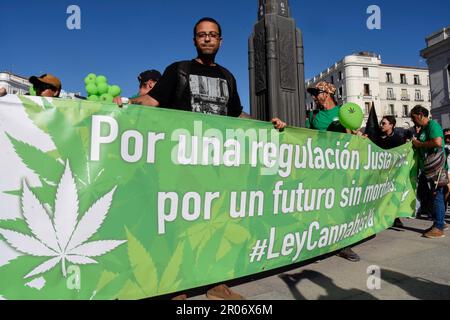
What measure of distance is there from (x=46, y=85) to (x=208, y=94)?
1.71m

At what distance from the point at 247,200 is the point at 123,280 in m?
0.98

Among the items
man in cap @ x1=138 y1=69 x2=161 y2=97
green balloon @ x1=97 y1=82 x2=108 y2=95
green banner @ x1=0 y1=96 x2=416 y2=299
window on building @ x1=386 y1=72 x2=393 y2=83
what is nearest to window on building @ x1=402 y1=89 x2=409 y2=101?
window on building @ x1=386 y1=72 x2=393 y2=83

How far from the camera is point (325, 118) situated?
3840 millimetres

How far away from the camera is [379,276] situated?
2797 millimetres

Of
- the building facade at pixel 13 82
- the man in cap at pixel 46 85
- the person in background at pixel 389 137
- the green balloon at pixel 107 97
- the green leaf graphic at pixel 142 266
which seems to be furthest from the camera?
the building facade at pixel 13 82

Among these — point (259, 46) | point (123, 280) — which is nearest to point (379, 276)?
point (123, 280)

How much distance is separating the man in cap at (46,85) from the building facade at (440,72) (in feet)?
112

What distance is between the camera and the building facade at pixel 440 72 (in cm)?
3080

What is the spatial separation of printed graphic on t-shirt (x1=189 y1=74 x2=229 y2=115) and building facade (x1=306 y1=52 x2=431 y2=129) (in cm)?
5484

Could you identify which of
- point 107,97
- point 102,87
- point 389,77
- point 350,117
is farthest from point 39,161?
point 389,77

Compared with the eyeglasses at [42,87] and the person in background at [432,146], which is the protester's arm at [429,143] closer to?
the person in background at [432,146]

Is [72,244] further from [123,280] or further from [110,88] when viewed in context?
[110,88]

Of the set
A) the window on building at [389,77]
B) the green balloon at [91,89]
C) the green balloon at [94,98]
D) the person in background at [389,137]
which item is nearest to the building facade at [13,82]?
the green balloon at [91,89]

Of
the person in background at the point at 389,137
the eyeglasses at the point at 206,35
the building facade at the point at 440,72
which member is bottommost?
the person in background at the point at 389,137
